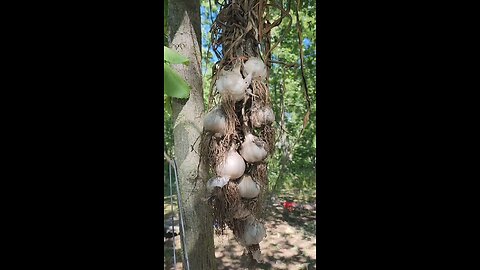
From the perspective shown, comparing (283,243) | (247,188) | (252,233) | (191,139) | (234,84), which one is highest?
(234,84)

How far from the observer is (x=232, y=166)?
899 mm

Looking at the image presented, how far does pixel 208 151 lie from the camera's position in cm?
99

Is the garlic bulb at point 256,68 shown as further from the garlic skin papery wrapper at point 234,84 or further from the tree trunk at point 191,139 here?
the tree trunk at point 191,139

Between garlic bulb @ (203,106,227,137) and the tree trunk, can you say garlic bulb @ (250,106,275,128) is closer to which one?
garlic bulb @ (203,106,227,137)

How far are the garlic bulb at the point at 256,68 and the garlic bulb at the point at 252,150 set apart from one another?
0.14 metres

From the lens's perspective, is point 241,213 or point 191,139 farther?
point 191,139

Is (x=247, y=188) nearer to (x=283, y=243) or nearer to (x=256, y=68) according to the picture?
(x=256, y=68)

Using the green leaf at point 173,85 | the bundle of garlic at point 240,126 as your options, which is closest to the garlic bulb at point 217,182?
the bundle of garlic at point 240,126

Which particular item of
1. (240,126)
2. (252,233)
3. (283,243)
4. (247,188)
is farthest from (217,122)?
(283,243)

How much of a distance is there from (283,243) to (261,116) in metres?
3.02

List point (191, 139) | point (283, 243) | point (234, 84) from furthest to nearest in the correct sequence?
point (283, 243), point (191, 139), point (234, 84)

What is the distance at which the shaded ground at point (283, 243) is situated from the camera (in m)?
3.20
